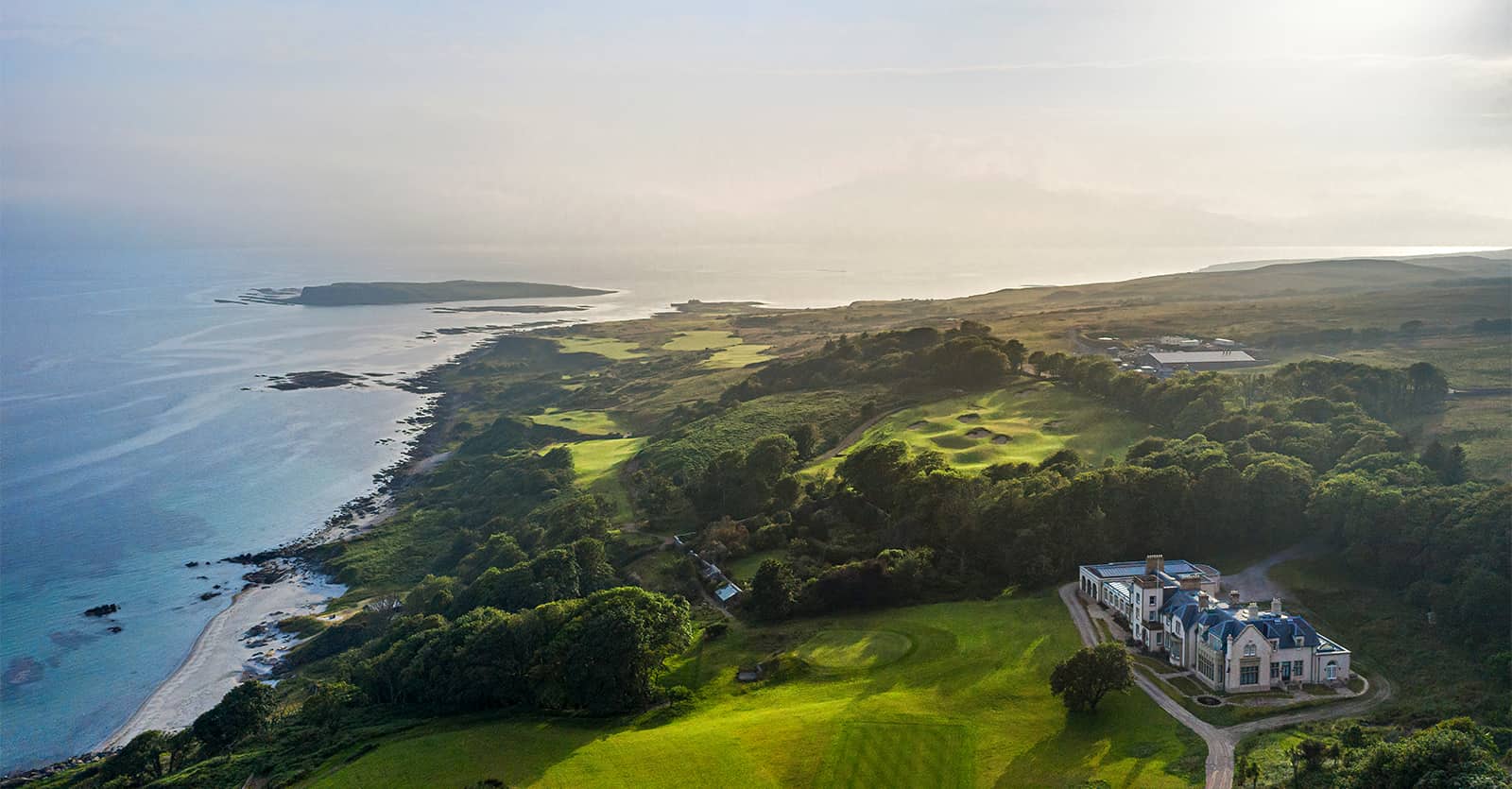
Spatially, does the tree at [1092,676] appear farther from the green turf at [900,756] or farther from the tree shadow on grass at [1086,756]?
the green turf at [900,756]

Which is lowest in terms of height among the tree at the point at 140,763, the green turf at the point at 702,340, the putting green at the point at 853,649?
the tree at the point at 140,763

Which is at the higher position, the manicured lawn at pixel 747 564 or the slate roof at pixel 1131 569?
the slate roof at pixel 1131 569

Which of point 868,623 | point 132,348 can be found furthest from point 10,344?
point 868,623

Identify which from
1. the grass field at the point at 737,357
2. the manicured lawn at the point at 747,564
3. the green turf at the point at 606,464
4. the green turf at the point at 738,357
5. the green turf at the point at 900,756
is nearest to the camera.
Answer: the green turf at the point at 900,756

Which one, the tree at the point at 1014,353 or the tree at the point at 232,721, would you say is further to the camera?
the tree at the point at 1014,353

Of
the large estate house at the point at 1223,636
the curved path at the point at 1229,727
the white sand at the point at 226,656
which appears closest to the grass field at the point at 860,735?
the curved path at the point at 1229,727

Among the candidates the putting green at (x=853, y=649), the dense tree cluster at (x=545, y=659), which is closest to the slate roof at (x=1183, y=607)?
the putting green at (x=853, y=649)

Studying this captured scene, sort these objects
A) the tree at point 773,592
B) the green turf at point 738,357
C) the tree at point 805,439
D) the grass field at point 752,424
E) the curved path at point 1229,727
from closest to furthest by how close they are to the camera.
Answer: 1. the curved path at point 1229,727
2. the tree at point 773,592
3. the tree at point 805,439
4. the grass field at point 752,424
5. the green turf at point 738,357

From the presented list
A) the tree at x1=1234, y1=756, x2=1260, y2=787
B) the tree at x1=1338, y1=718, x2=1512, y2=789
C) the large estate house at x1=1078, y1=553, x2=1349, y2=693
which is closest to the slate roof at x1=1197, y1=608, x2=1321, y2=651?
the large estate house at x1=1078, y1=553, x2=1349, y2=693

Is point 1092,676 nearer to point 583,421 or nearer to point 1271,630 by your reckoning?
point 1271,630
